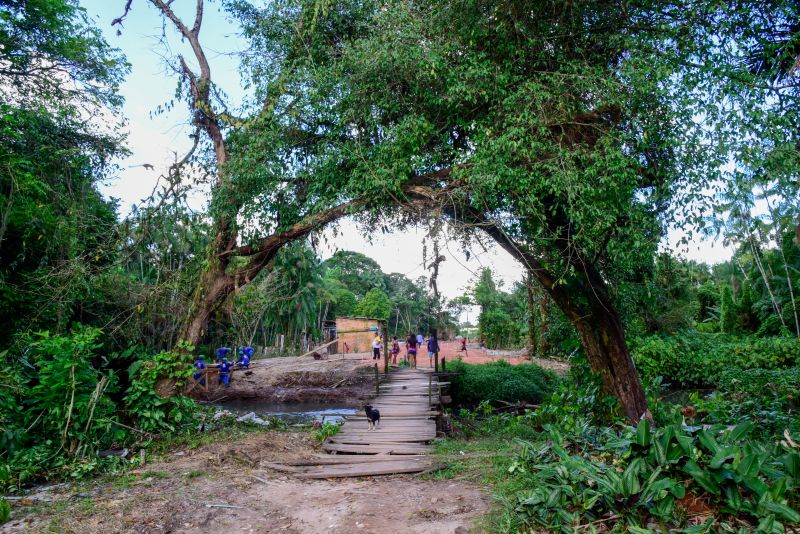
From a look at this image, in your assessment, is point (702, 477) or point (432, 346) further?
point (432, 346)

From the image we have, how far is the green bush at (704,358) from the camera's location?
55.0 feet

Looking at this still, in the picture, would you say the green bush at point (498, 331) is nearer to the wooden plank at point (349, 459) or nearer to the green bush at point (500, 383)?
the green bush at point (500, 383)

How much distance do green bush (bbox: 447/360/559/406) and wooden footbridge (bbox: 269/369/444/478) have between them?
5298 millimetres

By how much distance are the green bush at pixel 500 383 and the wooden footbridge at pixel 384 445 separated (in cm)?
530

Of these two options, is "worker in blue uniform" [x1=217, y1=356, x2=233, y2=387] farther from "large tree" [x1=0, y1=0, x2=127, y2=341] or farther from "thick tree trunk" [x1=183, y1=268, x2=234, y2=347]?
"thick tree trunk" [x1=183, y1=268, x2=234, y2=347]

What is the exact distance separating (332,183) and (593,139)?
3.75 meters

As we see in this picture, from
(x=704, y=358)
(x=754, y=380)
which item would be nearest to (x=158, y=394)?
(x=754, y=380)

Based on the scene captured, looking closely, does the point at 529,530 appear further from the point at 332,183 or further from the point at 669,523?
the point at 332,183

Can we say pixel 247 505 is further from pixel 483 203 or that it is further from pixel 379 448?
pixel 483 203

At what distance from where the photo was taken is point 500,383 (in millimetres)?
16547

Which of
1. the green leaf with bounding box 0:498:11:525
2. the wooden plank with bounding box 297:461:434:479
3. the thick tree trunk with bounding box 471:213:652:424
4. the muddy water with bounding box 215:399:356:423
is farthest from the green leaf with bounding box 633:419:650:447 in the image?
the muddy water with bounding box 215:399:356:423

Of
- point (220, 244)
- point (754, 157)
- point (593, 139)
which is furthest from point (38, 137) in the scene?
point (754, 157)

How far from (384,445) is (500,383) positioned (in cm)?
994

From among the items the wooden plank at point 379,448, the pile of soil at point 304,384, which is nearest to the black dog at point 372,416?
the wooden plank at point 379,448
